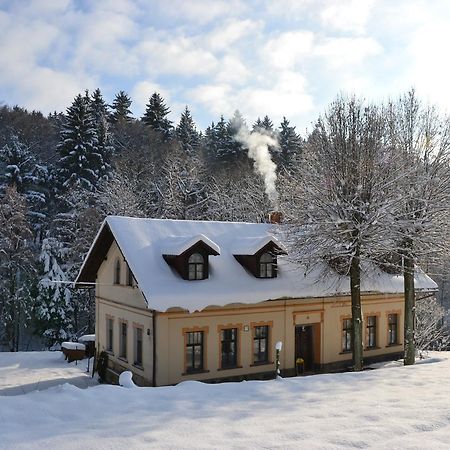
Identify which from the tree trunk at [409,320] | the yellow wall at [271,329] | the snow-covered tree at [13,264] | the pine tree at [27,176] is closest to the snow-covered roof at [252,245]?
the yellow wall at [271,329]

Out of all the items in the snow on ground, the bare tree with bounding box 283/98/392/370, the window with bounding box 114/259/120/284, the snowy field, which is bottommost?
the snow on ground

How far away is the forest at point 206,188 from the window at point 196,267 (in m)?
3.49

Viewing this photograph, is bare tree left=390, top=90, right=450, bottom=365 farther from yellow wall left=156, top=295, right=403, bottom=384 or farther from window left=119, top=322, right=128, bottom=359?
window left=119, top=322, right=128, bottom=359

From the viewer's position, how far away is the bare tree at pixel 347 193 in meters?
16.7

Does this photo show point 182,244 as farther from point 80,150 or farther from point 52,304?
point 80,150

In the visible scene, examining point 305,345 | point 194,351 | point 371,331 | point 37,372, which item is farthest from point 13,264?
point 371,331

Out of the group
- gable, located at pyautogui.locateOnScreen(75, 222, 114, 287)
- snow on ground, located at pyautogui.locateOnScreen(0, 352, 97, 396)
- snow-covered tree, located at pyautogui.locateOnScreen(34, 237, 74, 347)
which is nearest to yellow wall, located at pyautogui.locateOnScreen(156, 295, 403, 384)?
snow on ground, located at pyautogui.locateOnScreen(0, 352, 97, 396)

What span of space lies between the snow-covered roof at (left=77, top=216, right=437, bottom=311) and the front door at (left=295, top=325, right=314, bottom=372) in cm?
180

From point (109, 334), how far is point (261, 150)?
34107mm

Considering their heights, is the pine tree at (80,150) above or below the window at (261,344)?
above

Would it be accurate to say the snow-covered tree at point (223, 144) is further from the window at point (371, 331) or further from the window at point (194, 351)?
the window at point (194, 351)

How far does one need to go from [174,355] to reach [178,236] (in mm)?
4795

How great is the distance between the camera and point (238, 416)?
771cm

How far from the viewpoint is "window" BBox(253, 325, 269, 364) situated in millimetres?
19094
